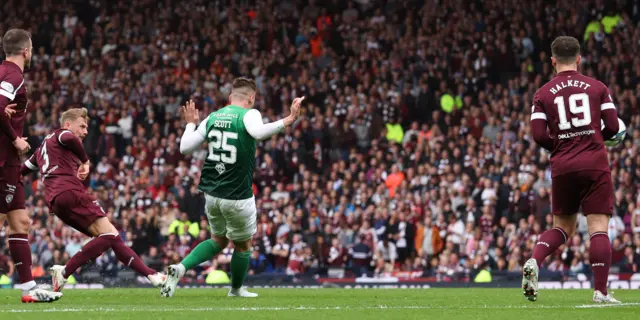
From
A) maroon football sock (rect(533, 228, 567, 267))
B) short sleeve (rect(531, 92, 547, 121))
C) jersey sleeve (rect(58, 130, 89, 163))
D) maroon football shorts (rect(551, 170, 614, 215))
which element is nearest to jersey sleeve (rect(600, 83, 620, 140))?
maroon football shorts (rect(551, 170, 614, 215))

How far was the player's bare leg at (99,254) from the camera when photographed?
37.3 feet

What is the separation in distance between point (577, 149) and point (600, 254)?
3.02 ft

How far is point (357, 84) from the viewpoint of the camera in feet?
90.6

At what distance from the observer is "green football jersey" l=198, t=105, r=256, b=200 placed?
11242mm

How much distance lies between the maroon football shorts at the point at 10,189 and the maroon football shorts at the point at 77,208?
84 centimetres

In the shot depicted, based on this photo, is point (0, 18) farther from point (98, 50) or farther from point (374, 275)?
point (374, 275)

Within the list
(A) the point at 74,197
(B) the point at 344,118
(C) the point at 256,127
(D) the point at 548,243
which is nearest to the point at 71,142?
(A) the point at 74,197

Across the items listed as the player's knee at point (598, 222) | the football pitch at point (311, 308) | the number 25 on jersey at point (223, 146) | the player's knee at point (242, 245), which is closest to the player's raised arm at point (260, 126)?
the number 25 on jersey at point (223, 146)

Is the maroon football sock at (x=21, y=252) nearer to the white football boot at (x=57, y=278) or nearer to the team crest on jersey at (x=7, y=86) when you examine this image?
the white football boot at (x=57, y=278)

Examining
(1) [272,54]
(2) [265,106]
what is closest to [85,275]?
(2) [265,106]

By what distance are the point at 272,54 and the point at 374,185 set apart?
6637mm

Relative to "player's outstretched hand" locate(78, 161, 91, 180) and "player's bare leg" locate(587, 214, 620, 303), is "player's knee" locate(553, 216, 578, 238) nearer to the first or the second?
"player's bare leg" locate(587, 214, 620, 303)

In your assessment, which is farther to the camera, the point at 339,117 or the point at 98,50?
the point at 98,50

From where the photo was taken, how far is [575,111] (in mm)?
9773
